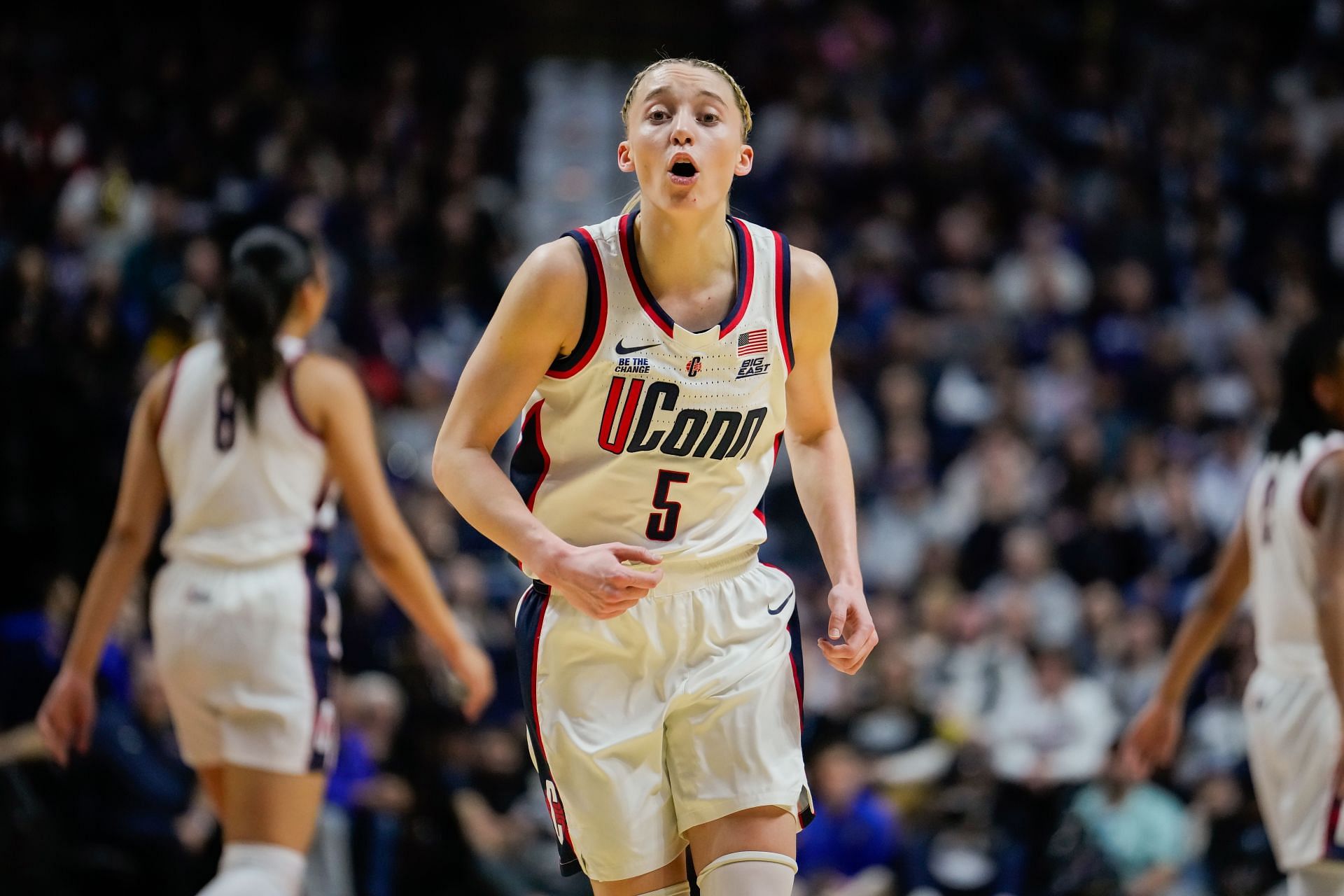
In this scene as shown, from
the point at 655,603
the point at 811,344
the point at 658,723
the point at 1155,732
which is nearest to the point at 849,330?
the point at 1155,732

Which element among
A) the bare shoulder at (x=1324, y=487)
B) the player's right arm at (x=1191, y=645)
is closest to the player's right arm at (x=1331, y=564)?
the bare shoulder at (x=1324, y=487)

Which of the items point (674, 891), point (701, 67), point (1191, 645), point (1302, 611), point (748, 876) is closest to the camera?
point (748, 876)

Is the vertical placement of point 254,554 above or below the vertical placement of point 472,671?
above

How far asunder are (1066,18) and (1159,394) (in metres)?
5.35

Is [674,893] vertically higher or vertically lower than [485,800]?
higher

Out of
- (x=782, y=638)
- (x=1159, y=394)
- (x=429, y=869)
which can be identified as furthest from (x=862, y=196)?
(x=782, y=638)

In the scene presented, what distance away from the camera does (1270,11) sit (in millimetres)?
15227

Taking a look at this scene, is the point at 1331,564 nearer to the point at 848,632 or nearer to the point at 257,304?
the point at 848,632

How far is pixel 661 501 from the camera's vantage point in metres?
3.34

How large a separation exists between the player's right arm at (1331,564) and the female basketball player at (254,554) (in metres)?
2.60

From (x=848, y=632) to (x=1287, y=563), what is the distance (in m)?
2.09

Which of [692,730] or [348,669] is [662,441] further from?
[348,669]

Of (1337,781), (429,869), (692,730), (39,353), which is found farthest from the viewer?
(39,353)

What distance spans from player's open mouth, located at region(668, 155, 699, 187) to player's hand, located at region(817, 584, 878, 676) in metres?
0.94
